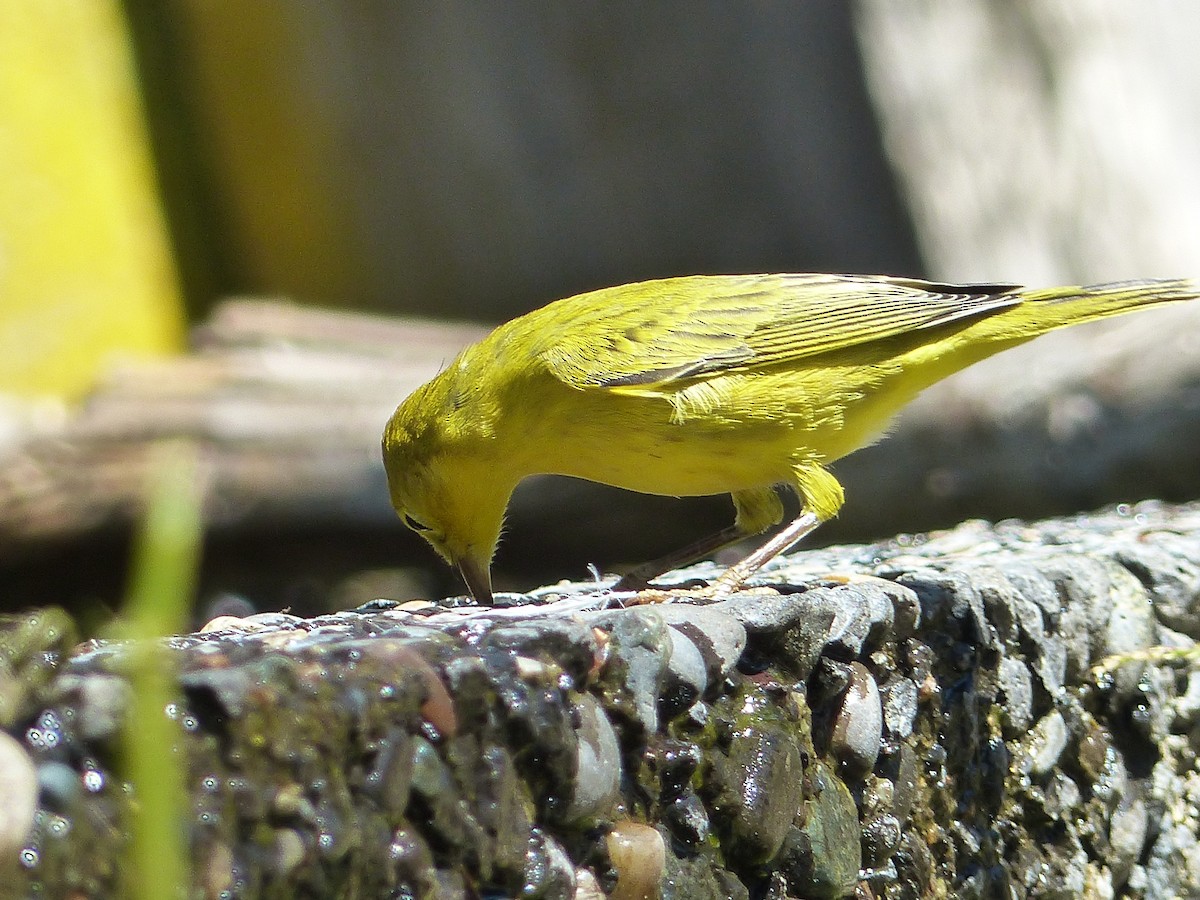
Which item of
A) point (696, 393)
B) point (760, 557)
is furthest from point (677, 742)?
point (696, 393)

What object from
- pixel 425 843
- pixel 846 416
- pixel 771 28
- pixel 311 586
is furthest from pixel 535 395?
pixel 771 28

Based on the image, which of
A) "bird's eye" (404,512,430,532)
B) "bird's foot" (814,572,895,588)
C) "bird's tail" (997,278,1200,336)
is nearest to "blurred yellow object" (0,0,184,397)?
"bird's eye" (404,512,430,532)

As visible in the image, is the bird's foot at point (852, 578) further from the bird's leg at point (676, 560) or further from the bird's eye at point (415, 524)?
the bird's eye at point (415, 524)

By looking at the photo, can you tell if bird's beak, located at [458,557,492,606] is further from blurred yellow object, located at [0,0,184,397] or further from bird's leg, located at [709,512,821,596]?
blurred yellow object, located at [0,0,184,397]

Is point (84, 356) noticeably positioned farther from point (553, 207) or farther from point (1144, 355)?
point (1144, 355)

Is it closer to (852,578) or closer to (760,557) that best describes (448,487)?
(760,557)
